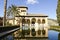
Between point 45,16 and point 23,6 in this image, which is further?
point 23,6

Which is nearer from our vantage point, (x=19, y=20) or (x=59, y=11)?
(x=59, y=11)

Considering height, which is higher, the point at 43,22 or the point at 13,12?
the point at 13,12

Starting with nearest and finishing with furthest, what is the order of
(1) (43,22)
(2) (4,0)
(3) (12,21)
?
1. (2) (4,0)
2. (1) (43,22)
3. (3) (12,21)

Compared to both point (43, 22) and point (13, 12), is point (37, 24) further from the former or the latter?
point (13, 12)

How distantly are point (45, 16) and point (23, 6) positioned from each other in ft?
79.7

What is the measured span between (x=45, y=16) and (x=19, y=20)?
35.9 ft

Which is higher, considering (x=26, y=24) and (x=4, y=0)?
(x=4, y=0)

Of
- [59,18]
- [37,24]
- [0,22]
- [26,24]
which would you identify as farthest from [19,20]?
[59,18]

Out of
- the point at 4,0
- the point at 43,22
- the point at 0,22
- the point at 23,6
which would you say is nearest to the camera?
the point at 4,0

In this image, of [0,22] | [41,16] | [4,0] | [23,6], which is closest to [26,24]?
[41,16]

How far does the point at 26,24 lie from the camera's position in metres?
63.9

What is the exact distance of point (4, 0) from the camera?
34219 millimetres

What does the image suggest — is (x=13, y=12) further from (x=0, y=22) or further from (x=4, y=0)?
(x=4, y=0)

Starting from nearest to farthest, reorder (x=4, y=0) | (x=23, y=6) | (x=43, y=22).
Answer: (x=4, y=0), (x=43, y=22), (x=23, y=6)
